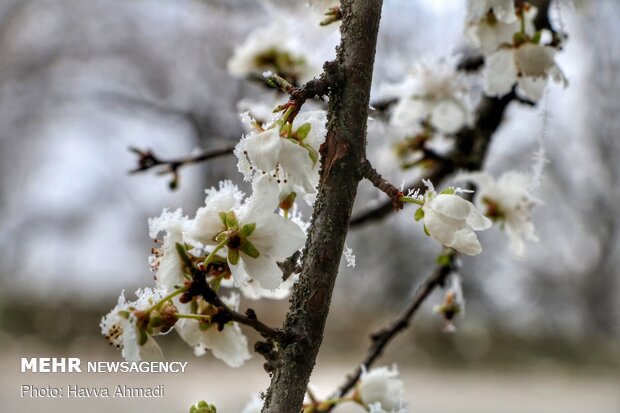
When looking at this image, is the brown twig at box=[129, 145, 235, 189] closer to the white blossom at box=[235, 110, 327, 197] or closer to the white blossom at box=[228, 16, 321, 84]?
the white blossom at box=[228, 16, 321, 84]

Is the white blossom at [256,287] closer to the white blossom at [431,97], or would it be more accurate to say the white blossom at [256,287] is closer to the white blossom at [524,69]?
the white blossom at [524,69]

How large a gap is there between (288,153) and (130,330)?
0.12 m

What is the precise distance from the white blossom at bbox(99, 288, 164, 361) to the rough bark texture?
7 centimetres

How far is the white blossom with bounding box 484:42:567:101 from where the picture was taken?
23.4 inches

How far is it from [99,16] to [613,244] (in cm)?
371

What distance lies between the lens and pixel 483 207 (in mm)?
768

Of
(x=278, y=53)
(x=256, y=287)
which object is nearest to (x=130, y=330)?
(x=256, y=287)

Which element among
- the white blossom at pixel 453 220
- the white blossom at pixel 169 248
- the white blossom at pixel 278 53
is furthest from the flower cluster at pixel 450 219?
the white blossom at pixel 278 53

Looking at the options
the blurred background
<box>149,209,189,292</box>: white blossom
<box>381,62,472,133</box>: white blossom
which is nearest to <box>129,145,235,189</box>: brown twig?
<box>381,62,472,133</box>: white blossom

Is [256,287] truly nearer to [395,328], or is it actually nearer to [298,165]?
[298,165]

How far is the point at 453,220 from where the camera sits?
0.32 meters

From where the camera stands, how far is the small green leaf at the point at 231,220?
1.18 feet

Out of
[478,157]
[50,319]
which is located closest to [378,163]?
[478,157]

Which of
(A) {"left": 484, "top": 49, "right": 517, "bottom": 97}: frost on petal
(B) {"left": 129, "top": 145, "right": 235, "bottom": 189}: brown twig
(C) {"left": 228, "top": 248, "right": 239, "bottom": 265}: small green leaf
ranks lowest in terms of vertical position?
(C) {"left": 228, "top": 248, "right": 239, "bottom": 265}: small green leaf
